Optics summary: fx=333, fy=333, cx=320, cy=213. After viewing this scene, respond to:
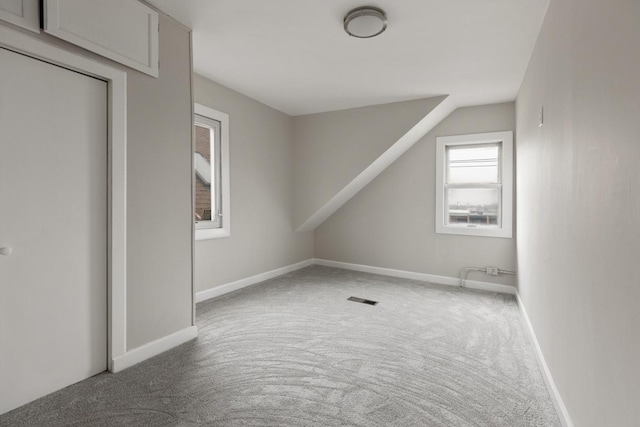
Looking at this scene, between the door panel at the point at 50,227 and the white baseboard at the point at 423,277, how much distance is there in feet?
11.9

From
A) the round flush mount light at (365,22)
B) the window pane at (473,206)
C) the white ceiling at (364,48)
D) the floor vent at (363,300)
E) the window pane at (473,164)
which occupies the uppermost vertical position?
the white ceiling at (364,48)

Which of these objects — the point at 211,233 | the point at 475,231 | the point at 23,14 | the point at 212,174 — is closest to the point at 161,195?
the point at 23,14

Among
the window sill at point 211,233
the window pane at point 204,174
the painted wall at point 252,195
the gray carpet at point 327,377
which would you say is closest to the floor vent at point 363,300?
the gray carpet at point 327,377

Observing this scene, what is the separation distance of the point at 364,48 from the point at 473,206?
2681 mm

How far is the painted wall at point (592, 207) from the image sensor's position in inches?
39.8

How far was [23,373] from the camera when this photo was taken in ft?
5.88

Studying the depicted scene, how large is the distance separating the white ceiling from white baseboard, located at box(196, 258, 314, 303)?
2.30 meters

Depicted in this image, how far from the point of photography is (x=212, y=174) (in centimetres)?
384

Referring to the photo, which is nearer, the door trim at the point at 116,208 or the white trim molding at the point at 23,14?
the white trim molding at the point at 23,14

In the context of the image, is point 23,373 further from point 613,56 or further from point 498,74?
point 498,74

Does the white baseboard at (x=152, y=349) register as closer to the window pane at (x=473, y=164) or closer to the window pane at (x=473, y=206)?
the window pane at (x=473, y=206)

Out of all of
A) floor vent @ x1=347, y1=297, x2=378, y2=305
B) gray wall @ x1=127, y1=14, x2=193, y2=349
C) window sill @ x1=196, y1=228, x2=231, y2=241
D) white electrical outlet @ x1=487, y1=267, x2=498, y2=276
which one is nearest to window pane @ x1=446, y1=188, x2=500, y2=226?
white electrical outlet @ x1=487, y1=267, x2=498, y2=276

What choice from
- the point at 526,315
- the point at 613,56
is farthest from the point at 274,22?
the point at 526,315

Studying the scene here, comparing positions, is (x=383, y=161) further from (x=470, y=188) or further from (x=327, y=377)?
(x=327, y=377)
